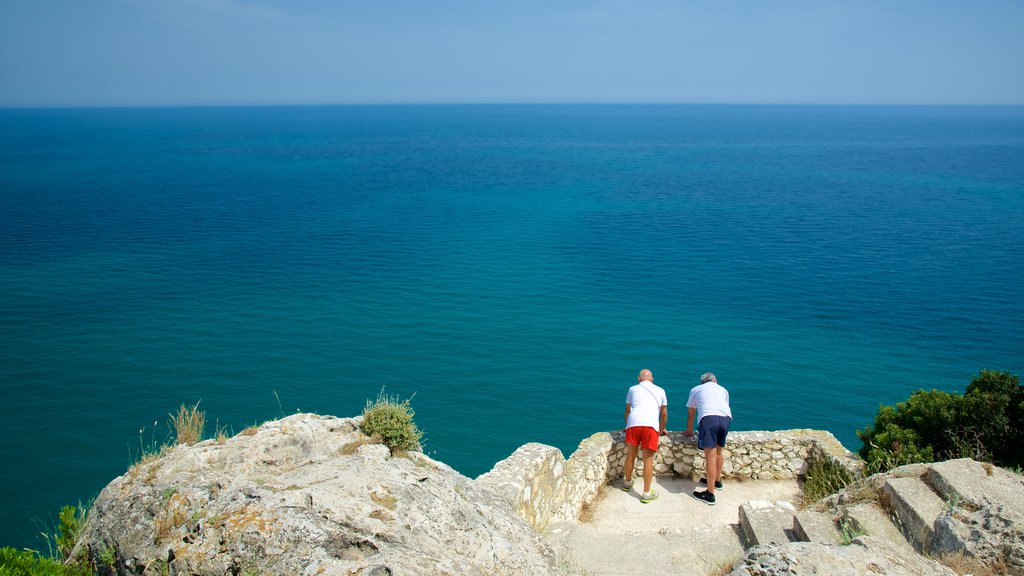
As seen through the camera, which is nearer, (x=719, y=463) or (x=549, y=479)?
(x=549, y=479)

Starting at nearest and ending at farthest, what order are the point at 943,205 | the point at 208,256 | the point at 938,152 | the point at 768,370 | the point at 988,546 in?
the point at 988,546 → the point at 768,370 → the point at 208,256 → the point at 943,205 → the point at 938,152

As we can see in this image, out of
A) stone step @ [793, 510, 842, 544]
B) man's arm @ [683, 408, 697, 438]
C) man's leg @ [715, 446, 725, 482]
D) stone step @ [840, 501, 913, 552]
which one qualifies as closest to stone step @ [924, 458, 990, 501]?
stone step @ [840, 501, 913, 552]

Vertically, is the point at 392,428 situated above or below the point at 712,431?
above

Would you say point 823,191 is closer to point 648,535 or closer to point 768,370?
point 768,370

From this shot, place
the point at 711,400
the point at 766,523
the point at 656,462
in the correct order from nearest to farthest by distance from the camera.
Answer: the point at 766,523
the point at 711,400
the point at 656,462

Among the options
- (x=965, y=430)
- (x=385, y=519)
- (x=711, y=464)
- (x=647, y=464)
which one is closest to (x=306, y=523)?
(x=385, y=519)

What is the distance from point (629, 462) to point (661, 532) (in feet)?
6.08

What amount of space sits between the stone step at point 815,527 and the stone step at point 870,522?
0.62ft

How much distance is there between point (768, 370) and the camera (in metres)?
25.8

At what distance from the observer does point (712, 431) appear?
36.8 ft

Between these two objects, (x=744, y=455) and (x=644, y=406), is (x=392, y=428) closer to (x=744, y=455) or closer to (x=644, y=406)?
(x=644, y=406)

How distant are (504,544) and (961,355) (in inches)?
1115

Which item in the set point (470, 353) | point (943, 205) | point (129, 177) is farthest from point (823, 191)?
point (129, 177)

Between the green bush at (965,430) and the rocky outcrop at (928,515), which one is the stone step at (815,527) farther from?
the green bush at (965,430)
